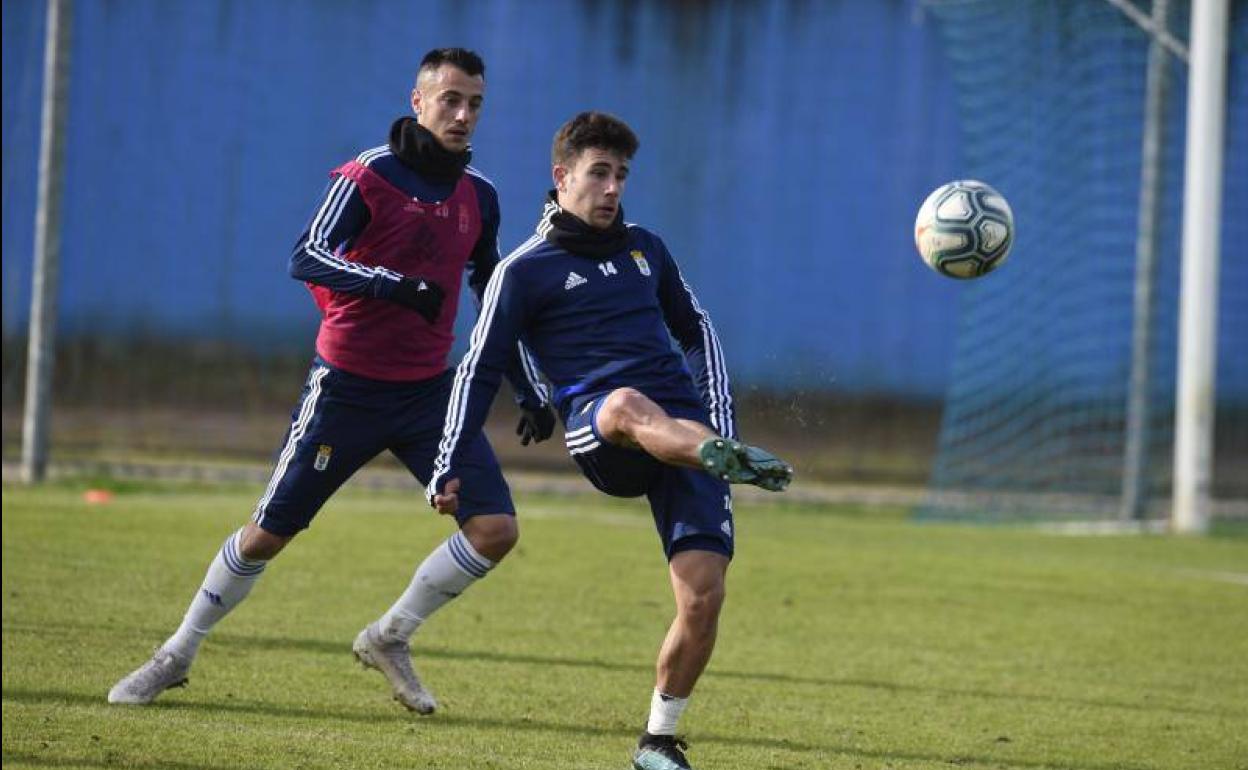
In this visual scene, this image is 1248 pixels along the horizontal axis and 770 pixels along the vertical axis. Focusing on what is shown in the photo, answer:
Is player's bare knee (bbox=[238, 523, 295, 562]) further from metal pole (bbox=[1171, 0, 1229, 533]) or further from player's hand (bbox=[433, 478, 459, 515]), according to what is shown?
metal pole (bbox=[1171, 0, 1229, 533])

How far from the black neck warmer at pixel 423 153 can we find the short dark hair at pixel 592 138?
0.93 meters

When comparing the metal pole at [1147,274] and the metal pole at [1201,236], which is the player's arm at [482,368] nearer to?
the metal pole at [1201,236]

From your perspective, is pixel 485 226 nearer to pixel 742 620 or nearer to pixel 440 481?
pixel 440 481

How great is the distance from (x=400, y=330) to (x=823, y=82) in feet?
46.1

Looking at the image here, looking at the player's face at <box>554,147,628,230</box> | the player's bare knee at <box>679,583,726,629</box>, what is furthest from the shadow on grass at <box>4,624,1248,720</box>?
the player's face at <box>554,147,628,230</box>

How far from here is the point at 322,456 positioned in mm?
7133

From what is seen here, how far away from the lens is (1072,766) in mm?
6547

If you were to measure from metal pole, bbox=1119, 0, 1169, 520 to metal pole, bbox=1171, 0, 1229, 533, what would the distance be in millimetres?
882

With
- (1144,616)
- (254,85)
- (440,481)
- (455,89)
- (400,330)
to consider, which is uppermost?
(254,85)

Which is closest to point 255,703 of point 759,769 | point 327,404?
point 327,404

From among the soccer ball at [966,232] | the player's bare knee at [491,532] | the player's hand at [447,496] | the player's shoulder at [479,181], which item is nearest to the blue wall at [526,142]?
the player's shoulder at [479,181]

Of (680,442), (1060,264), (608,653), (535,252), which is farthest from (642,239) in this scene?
(1060,264)

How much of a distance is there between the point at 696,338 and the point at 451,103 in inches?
56.5

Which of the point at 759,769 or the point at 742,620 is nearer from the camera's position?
the point at 759,769
